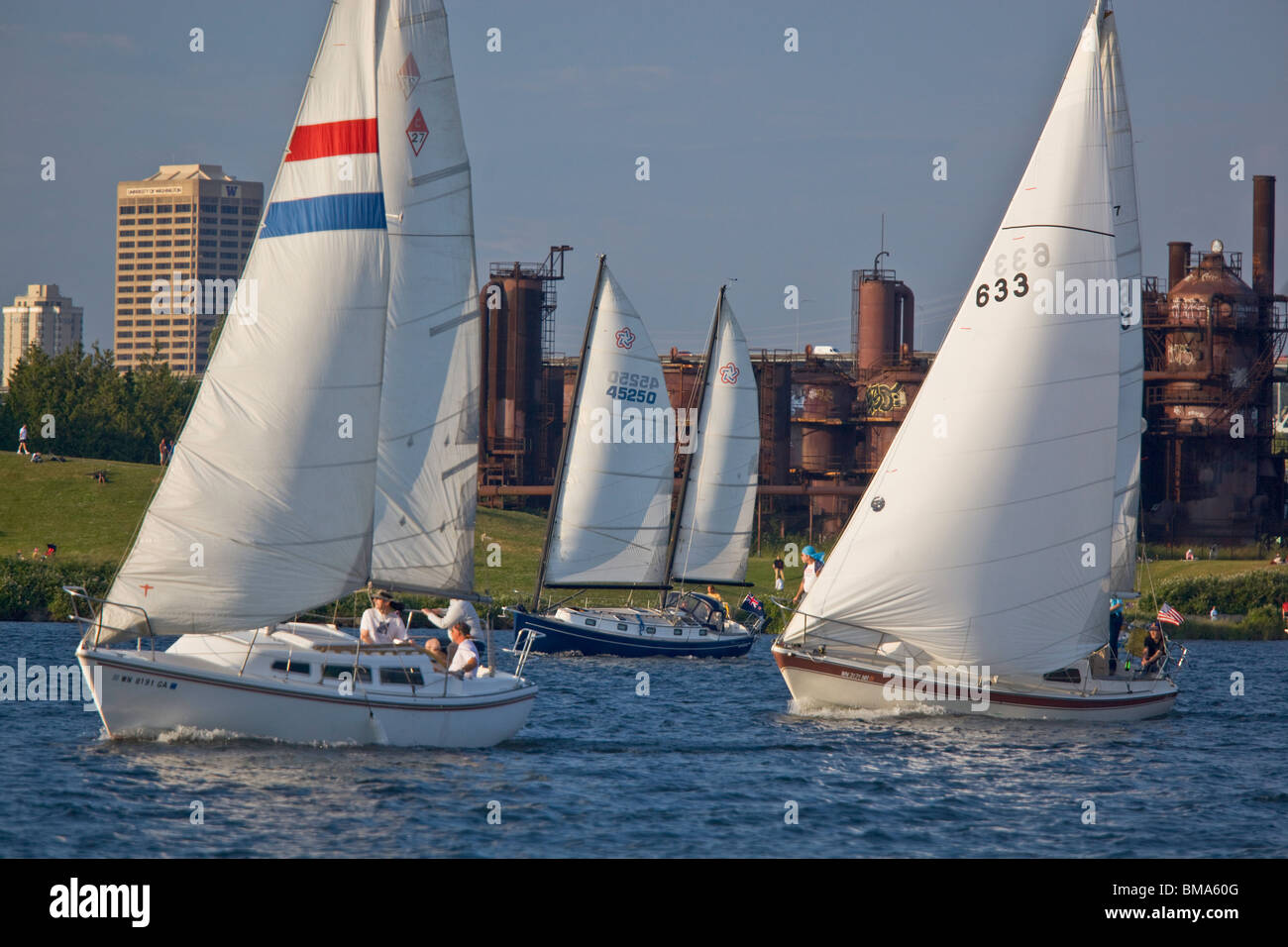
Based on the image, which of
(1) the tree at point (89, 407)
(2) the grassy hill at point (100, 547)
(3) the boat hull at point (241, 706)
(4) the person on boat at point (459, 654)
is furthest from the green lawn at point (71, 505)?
(3) the boat hull at point (241, 706)

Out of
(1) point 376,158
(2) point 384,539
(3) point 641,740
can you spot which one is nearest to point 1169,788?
(3) point 641,740

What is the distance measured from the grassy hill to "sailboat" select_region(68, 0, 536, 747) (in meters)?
26.5

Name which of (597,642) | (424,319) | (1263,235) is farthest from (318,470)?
(1263,235)

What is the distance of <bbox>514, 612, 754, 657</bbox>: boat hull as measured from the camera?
45156 millimetres

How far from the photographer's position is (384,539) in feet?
85.1

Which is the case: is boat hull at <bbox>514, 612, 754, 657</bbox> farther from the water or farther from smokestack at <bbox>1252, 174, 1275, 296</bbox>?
smokestack at <bbox>1252, 174, 1275, 296</bbox>

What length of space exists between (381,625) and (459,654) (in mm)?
1383

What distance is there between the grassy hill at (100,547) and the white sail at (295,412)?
2729cm

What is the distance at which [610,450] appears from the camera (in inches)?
1825

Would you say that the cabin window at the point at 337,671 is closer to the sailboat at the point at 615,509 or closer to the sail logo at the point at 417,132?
the sail logo at the point at 417,132

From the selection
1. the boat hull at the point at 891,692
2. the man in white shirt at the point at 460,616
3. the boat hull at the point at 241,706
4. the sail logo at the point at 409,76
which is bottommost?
the boat hull at the point at 891,692
